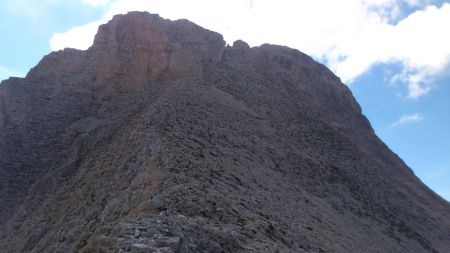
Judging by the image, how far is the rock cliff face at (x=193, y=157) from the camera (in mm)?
16797

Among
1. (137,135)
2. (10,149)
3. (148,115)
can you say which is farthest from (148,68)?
(137,135)

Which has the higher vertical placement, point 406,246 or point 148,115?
point 148,115

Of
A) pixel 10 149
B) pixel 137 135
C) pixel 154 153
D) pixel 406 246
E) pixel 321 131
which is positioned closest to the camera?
pixel 154 153

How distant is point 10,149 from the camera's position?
33.0 meters

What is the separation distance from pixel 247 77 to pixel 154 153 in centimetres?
1838

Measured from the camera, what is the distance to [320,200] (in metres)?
26.3

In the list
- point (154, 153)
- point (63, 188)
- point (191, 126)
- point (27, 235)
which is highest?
point (191, 126)

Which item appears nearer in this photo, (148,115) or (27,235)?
(27,235)

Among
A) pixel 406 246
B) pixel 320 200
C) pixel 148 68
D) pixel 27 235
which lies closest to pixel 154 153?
pixel 27 235

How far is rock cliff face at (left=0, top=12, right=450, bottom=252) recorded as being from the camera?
16.8m

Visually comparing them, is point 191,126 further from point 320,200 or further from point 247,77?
point 247,77

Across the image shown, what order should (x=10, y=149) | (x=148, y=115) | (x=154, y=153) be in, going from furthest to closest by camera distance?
(x=10, y=149)
(x=148, y=115)
(x=154, y=153)

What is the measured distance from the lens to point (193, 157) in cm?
2061

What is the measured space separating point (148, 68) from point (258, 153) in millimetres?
13049
